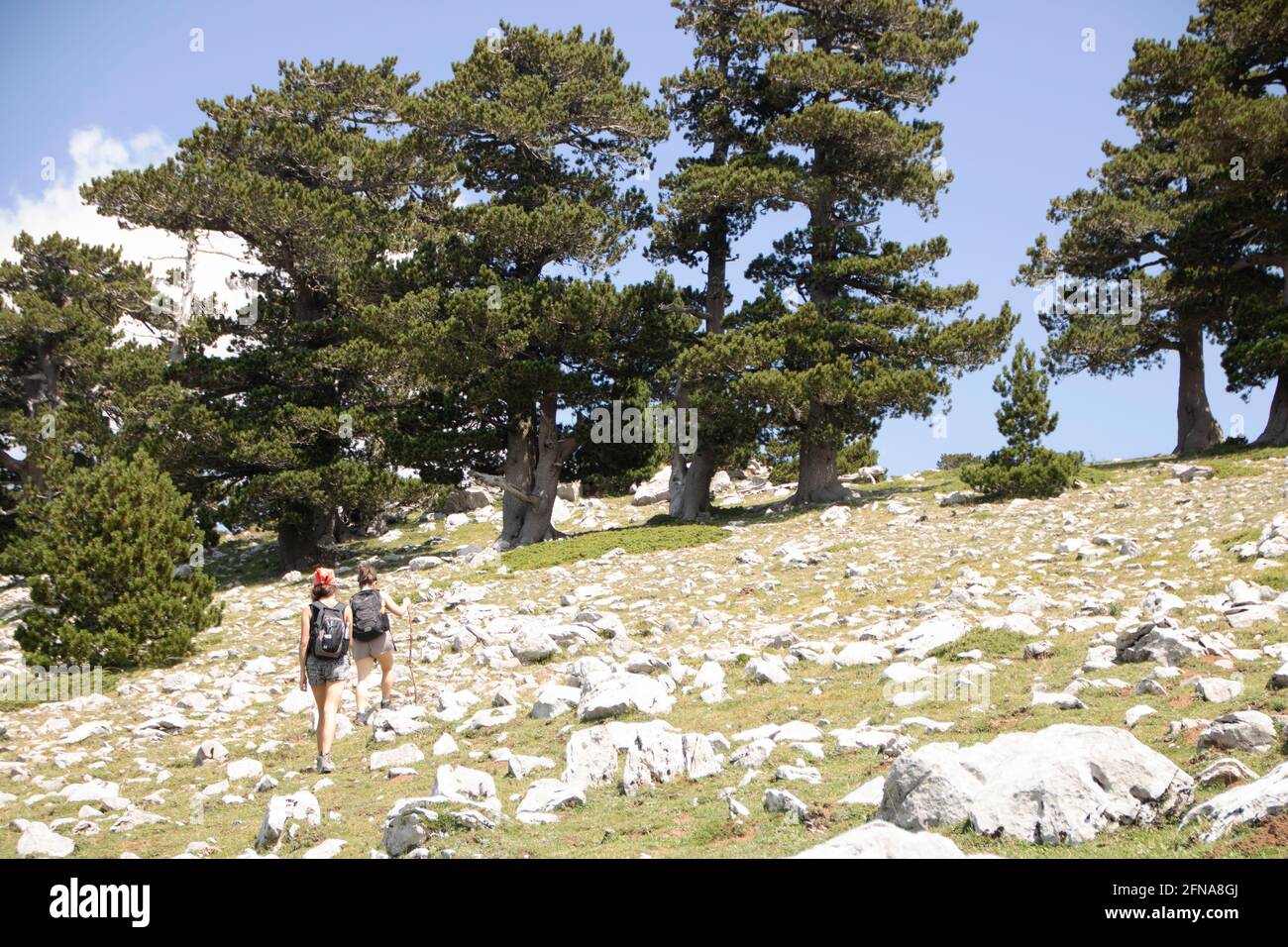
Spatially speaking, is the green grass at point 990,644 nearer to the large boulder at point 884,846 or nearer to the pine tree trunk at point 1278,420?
the large boulder at point 884,846

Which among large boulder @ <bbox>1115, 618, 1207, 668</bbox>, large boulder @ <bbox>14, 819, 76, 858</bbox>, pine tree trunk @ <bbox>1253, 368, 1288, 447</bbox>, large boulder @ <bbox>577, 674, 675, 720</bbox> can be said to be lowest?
large boulder @ <bbox>14, 819, 76, 858</bbox>

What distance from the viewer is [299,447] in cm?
3145

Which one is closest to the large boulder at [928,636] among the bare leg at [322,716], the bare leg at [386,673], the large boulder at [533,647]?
the large boulder at [533,647]

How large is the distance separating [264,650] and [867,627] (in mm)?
10700

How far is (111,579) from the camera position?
18.4m

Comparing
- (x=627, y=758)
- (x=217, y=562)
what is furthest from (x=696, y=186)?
(x=627, y=758)

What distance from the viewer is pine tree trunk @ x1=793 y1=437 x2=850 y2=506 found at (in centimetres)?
3216

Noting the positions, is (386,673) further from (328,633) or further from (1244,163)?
(1244,163)

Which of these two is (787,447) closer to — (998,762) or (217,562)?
(217,562)

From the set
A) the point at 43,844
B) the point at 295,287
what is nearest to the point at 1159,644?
the point at 43,844

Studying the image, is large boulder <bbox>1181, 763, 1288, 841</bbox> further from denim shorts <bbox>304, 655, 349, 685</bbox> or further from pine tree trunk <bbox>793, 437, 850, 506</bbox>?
pine tree trunk <bbox>793, 437, 850, 506</bbox>

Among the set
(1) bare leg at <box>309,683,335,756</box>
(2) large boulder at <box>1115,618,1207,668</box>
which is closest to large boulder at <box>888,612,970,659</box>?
(2) large boulder at <box>1115,618,1207,668</box>

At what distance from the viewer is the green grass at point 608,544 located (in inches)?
1044

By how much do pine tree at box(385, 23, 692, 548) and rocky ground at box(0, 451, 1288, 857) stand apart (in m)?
7.91
